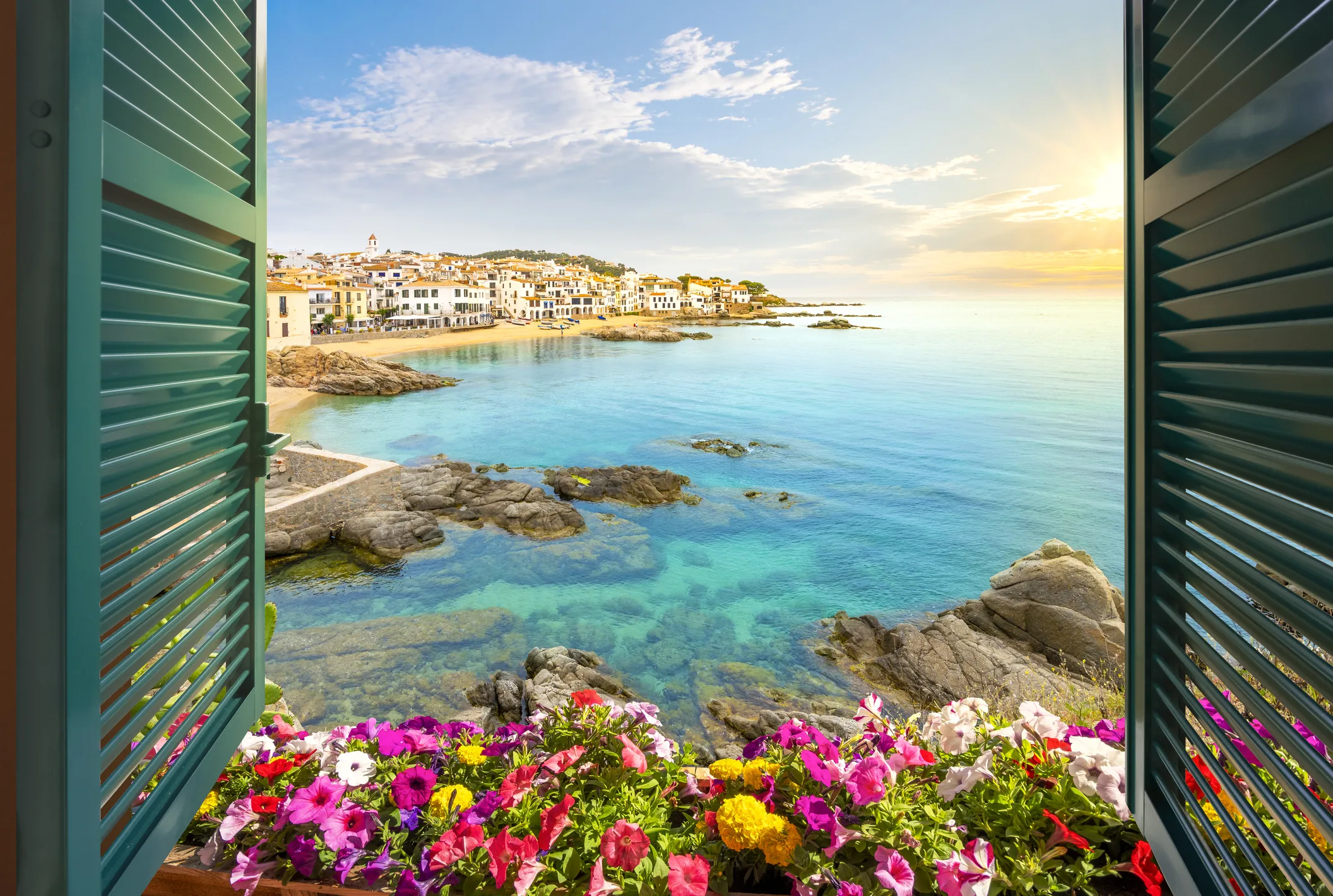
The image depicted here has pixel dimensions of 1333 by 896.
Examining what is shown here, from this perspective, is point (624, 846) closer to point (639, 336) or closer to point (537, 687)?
point (537, 687)

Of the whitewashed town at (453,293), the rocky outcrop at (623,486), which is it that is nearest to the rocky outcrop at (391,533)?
the rocky outcrop at (623,486)

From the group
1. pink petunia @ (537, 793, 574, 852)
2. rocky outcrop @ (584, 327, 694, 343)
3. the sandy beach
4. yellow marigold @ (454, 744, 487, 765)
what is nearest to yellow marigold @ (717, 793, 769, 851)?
pink petunia @ (537, 793, 574, 852)

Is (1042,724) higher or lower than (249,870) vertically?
higher

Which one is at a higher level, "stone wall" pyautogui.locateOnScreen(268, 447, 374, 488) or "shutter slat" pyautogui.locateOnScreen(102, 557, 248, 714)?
"shutter slat" pyautogui.locateOnScreen(102, 557, 248, 714)

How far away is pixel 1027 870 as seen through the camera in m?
1.07

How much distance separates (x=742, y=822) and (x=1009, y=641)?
23.1ft

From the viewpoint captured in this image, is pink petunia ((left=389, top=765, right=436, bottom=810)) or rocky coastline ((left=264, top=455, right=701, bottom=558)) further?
rocky coastline ((left=264, top=455, right=701, bottom=558))

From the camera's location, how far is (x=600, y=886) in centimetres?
104

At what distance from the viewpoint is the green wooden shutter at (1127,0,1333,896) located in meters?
0.64

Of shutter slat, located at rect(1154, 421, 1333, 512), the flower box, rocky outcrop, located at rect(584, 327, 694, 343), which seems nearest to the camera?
shutter slat, located at rect(1154, 421, 1333, 512)

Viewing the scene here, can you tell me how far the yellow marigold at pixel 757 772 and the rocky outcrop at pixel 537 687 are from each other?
4.09 m

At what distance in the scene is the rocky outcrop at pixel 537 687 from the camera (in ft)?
17.7

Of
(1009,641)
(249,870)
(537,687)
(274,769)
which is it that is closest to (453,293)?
(537,687)

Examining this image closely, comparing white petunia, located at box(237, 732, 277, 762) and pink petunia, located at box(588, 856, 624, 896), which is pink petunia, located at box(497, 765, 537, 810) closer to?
pink petunia, located at box(588, 856, 624, 896)
